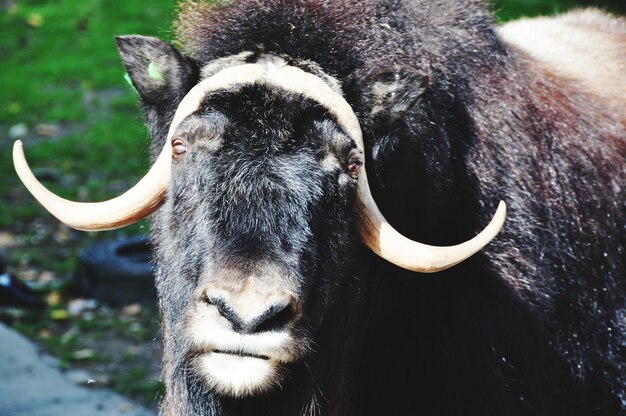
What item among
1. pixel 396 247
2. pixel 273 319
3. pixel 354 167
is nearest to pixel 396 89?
pixel 354 167

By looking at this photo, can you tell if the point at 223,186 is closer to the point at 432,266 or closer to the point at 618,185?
the point at 432,266

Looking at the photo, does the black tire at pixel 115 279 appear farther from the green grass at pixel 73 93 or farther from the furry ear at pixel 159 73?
the furry ear at pixel 159 73

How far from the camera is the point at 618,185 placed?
551 cm

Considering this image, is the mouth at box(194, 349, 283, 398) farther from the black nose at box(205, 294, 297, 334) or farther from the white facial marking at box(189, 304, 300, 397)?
the black nose at box(205, 294, 297, 334)

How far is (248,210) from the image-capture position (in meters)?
3.93

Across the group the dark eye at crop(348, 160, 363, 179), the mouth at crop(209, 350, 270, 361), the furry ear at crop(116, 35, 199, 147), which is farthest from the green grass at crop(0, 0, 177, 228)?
the mouth at crop(209, 350, 270, 361)

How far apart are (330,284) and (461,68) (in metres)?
1.45

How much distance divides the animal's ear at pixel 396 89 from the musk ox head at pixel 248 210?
16cm

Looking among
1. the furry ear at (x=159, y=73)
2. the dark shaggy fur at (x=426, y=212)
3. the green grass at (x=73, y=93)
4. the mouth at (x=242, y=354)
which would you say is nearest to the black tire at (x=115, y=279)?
the green grass at (x=73, y=93)

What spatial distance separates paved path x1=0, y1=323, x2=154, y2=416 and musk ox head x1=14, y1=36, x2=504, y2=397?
2826 mm

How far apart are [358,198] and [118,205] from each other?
1.03m

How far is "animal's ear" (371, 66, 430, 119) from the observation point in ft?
14.4

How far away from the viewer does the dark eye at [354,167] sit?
4250 mm

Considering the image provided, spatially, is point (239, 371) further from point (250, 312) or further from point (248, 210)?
point (248, 210)
